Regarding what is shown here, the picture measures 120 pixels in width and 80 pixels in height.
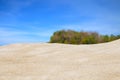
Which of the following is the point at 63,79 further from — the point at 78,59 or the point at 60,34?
the point at 60,34

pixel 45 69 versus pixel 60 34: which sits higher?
pixel 60 34

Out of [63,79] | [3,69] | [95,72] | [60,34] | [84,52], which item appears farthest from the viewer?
[60,34]

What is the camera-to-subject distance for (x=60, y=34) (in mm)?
67250

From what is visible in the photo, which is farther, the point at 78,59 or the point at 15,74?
the point at 78,59

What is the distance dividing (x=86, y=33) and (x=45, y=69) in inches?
1955

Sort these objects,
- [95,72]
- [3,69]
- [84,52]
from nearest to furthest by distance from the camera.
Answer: [95,72] → [3,69] → [84,52]

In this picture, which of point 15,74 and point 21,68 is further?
point 21,68

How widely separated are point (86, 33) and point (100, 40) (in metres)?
6.24

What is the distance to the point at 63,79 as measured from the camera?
1587cm

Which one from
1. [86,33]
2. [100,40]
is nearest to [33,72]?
[100,40]

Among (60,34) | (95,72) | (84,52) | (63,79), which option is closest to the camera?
(63,79)

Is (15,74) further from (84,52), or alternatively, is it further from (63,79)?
(84,52)

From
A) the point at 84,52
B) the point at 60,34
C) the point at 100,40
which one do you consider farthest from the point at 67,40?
the point at 84,52

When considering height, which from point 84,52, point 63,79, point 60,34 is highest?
point 60,34
